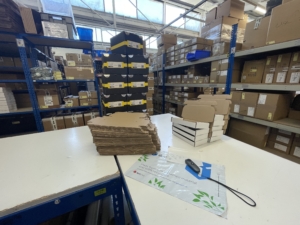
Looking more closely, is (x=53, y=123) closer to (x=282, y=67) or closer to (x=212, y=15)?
(x=282, y=67)

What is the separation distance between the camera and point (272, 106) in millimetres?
1223

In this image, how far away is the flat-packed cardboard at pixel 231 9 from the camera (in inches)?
78.7

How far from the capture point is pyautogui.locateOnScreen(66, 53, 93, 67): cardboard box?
80.7 inches

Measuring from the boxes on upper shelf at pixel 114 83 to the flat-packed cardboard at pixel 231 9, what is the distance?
1943mm

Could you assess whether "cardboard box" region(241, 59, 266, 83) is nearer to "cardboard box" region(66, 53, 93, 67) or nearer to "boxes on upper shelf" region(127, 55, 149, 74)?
"boxes on upper shelf" region(127, 55, 149, 74)

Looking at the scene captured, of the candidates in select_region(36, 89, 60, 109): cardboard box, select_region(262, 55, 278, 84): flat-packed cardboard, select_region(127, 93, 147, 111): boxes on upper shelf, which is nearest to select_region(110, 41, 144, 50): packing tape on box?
select_region(127, 93, 147, 111): boxes on upper shelf

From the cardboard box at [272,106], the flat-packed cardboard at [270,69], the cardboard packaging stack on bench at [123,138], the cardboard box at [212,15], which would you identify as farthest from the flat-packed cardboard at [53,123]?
the cardboard box at [212,15]

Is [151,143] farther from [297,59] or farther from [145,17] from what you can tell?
[145,17]

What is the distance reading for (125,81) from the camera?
190cm

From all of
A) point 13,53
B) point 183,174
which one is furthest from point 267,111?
point 13,53

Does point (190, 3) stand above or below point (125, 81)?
above

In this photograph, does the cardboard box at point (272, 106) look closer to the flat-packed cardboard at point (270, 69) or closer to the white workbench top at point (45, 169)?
the flat-packed cardboard at point (270, 69)

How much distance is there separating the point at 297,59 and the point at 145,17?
12.7 ft

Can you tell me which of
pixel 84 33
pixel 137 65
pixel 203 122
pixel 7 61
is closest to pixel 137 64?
pixel 137 65
